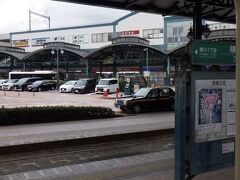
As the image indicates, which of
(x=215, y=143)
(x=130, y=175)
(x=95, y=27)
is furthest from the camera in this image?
(x=95, y=27)

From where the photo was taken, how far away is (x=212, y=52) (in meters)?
5.32

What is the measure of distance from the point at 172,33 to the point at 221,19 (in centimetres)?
5491

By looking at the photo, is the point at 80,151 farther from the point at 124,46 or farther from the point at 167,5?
the point at 124,46

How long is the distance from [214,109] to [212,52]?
760 mm

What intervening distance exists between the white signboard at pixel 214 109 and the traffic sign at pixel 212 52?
26cm

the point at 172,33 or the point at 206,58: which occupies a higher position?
the point at 172,33

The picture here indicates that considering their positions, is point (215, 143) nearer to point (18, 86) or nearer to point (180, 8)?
point (180, 8)

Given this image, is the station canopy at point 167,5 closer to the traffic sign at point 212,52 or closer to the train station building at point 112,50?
the traffic sign at point 212,52

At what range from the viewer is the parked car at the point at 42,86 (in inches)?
2092

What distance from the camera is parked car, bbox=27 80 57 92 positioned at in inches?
2092

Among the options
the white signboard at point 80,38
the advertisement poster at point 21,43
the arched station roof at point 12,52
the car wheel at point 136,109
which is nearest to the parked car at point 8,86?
the arched station roof at point 12,52

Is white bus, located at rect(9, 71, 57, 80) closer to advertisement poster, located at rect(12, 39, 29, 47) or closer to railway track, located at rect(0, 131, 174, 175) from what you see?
advertisement poster, located at rect(12, 39, 29, 47)

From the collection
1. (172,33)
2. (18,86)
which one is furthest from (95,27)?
(18,86)

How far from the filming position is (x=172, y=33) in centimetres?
7444
